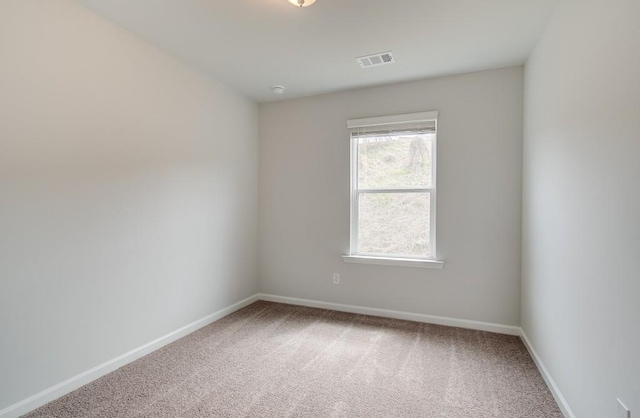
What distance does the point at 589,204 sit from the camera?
162cm

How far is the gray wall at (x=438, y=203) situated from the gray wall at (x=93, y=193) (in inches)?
34.7

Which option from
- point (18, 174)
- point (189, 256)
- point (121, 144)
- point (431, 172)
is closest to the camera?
point (18, 174)

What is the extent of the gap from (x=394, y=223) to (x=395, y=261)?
1.35 feet

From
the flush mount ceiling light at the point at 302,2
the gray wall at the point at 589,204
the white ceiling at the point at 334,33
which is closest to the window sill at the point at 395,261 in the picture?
the gray wall at the point at 589,204

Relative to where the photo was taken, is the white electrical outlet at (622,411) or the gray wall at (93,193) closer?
the white electrical outlet at (622,411)

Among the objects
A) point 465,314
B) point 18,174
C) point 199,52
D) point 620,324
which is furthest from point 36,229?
point 465,314

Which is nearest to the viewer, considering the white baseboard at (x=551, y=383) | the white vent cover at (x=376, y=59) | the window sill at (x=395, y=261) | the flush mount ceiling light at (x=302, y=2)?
the white baseboard at (x=551, y=383)

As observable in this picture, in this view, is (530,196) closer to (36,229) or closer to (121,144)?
(121,144)

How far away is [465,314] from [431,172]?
1.48 metres

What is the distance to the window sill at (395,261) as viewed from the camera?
10.8 feet

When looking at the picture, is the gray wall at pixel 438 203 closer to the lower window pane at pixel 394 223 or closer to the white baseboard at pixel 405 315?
Answer: the white baseboard at pixel 405 315

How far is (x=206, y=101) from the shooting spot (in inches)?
129

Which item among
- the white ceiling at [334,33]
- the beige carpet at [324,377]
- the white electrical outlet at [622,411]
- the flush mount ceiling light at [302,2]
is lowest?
the beige carpet at [324,377]

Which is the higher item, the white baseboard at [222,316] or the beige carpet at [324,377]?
the white baseboard at [222,316]
